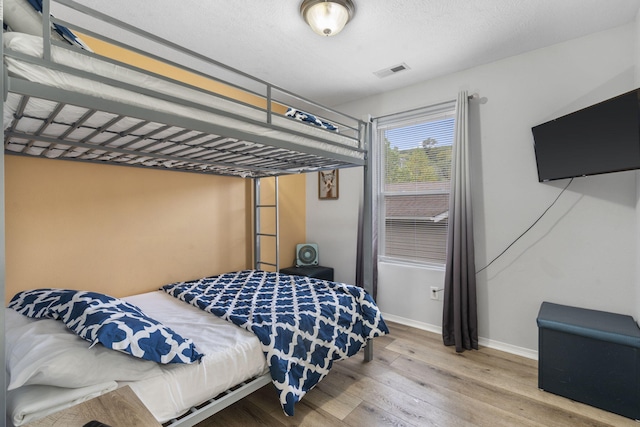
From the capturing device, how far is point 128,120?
1.42m

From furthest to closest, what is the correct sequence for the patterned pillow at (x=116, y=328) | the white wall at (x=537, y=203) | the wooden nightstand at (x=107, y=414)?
the white wall at (x=537, y=203)
the patterned pillow at (x=116, y=328)
the wooden nightstand at (x=107, y=414)

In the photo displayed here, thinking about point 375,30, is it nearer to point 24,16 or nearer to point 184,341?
point 24,16

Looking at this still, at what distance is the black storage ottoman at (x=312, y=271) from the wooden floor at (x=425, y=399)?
1123mm

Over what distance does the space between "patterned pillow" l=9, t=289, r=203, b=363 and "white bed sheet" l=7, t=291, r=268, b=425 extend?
9cm

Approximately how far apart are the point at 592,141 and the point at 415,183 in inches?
57.2

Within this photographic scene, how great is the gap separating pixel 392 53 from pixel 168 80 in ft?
6.08

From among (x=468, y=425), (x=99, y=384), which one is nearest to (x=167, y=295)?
(x=99, y=384)

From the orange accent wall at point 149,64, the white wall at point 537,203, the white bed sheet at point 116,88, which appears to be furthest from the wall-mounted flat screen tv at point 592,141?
the orange accent wall at point 149,64

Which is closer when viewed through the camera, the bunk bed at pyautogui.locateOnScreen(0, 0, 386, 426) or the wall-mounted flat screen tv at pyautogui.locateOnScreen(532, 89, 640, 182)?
the bunk bed at pyautogui.locateOnScreen(0, 0, 386, 426)

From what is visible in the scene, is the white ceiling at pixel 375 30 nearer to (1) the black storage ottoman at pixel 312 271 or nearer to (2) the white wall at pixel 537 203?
(2) the white wall at pixel 537 203

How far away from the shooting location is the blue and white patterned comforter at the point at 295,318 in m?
1.67

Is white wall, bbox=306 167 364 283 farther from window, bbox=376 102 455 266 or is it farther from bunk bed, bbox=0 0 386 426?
bunk bed, bbox=0 0 386 426

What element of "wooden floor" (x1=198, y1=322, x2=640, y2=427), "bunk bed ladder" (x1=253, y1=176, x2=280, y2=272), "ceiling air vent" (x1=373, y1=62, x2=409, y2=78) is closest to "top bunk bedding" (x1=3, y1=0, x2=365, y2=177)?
"ceiling air vent" (x1=373, y1=62, x2=409, y2=78)

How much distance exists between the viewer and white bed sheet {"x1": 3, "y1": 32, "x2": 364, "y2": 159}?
101 cm
